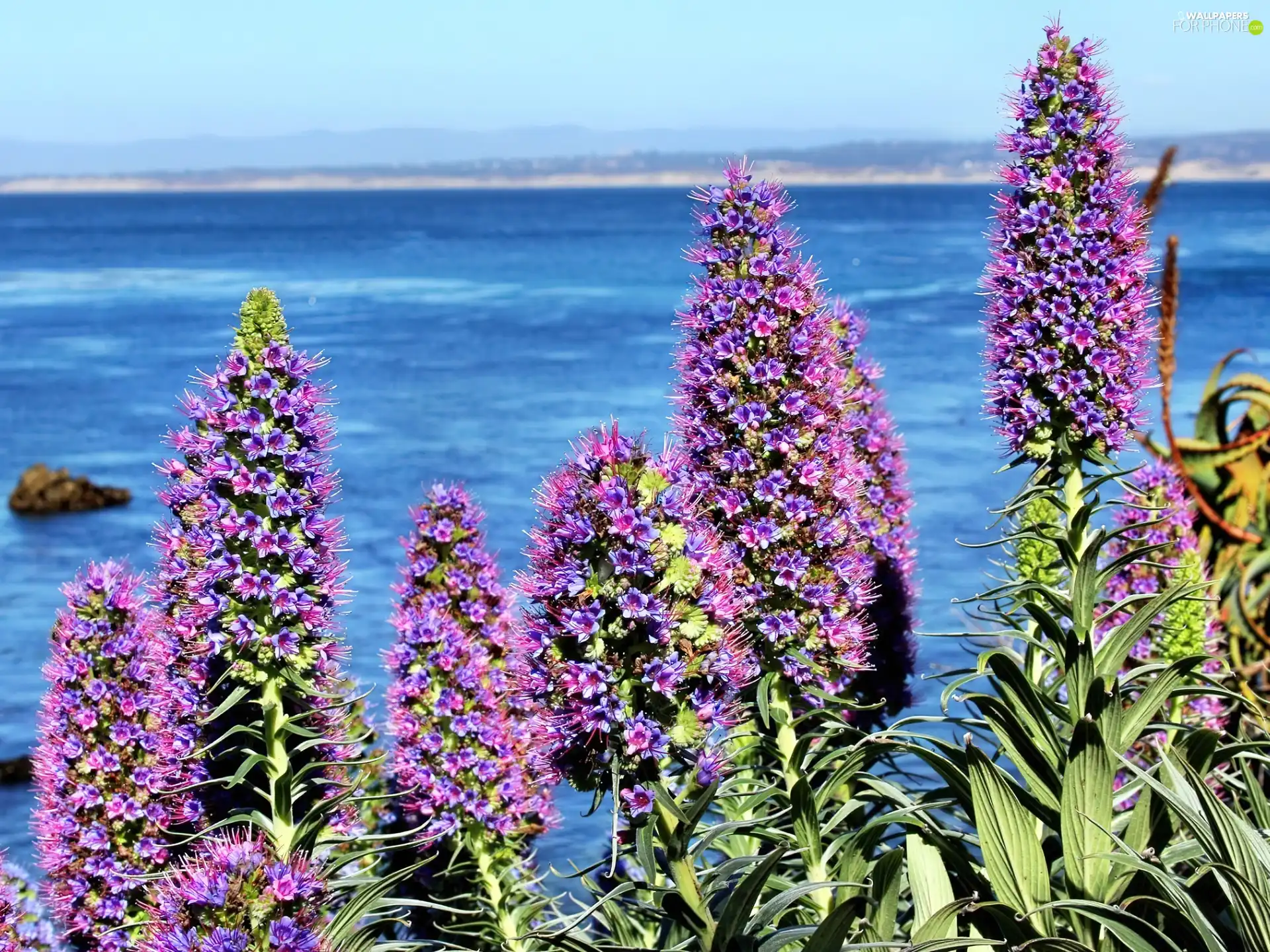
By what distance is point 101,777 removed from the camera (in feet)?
17.6

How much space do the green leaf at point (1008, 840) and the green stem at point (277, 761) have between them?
223cm

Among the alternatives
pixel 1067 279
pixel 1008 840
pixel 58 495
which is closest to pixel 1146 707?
pixel 1008 840

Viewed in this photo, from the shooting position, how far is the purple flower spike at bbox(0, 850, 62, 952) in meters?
4.99

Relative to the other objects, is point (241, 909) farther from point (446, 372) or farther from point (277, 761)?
point (446, 372)

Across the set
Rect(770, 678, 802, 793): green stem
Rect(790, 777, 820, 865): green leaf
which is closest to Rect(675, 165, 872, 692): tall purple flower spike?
Rect(770, 678, 802, 793): green stem

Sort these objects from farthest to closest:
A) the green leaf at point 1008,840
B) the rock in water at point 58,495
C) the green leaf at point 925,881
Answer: the rock in water at point 58,495 → the green leaf at point 925,881 → the green leaf at point 1008,840

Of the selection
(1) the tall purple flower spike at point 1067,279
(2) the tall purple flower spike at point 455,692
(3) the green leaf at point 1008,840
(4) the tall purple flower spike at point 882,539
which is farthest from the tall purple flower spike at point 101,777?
(1) the tall purple flower spike at point 1067,279

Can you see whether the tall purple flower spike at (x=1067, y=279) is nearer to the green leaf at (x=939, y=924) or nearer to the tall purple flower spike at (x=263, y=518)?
the green leaf at (x=939, y=924)

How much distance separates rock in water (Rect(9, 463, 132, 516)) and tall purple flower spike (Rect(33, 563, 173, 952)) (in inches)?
948

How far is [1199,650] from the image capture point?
22.3ft

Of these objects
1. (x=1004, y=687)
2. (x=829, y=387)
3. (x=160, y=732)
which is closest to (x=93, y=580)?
(x=160, y=732)

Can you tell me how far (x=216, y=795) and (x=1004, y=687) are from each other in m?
2.80

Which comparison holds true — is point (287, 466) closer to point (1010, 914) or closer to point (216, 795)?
point (216, 795)

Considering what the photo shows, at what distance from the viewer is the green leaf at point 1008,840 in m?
4.79
